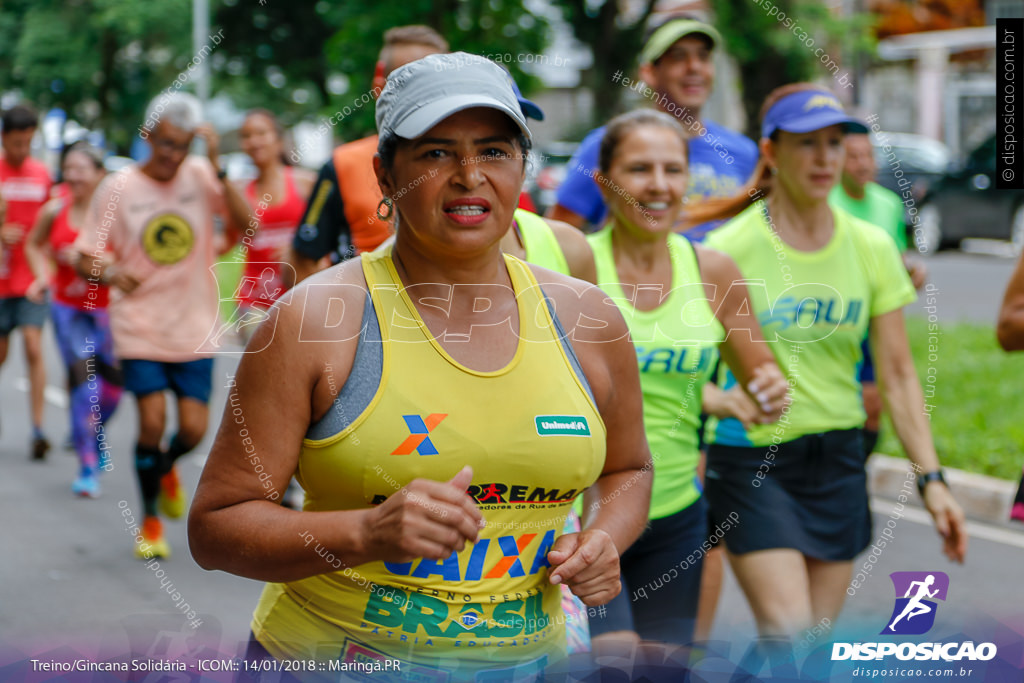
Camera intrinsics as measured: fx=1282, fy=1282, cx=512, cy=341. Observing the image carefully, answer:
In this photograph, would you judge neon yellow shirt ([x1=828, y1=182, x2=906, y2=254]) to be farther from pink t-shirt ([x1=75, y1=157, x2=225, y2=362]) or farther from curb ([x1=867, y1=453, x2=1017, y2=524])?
pink t-shirt ([x1=75, y1=157, x2=225, y2=362])

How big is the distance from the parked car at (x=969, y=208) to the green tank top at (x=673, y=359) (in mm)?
16824

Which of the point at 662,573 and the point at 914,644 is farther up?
the point at 914,644

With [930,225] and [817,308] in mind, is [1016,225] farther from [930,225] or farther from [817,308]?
[817,308]

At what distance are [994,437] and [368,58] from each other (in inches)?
191

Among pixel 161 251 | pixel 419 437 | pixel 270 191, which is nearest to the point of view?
pixel 419 437

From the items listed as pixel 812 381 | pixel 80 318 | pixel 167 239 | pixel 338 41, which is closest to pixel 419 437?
pixel 812 381

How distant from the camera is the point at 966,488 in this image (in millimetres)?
6609

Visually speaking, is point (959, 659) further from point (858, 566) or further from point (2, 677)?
point (858, 566)

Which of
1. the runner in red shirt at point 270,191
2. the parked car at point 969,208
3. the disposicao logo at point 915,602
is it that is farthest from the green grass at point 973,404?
the parked car at point 969,208

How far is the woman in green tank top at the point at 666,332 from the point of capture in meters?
3.47

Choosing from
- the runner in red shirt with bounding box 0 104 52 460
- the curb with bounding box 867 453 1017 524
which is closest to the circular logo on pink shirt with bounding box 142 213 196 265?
the runner in red shirt with bounding box 0 104 52 460

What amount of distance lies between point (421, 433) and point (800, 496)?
6.99 feet

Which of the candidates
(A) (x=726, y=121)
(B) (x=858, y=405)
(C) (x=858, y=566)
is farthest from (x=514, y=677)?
(A) (x=726, y=121)

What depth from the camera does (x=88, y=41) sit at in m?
24.4
